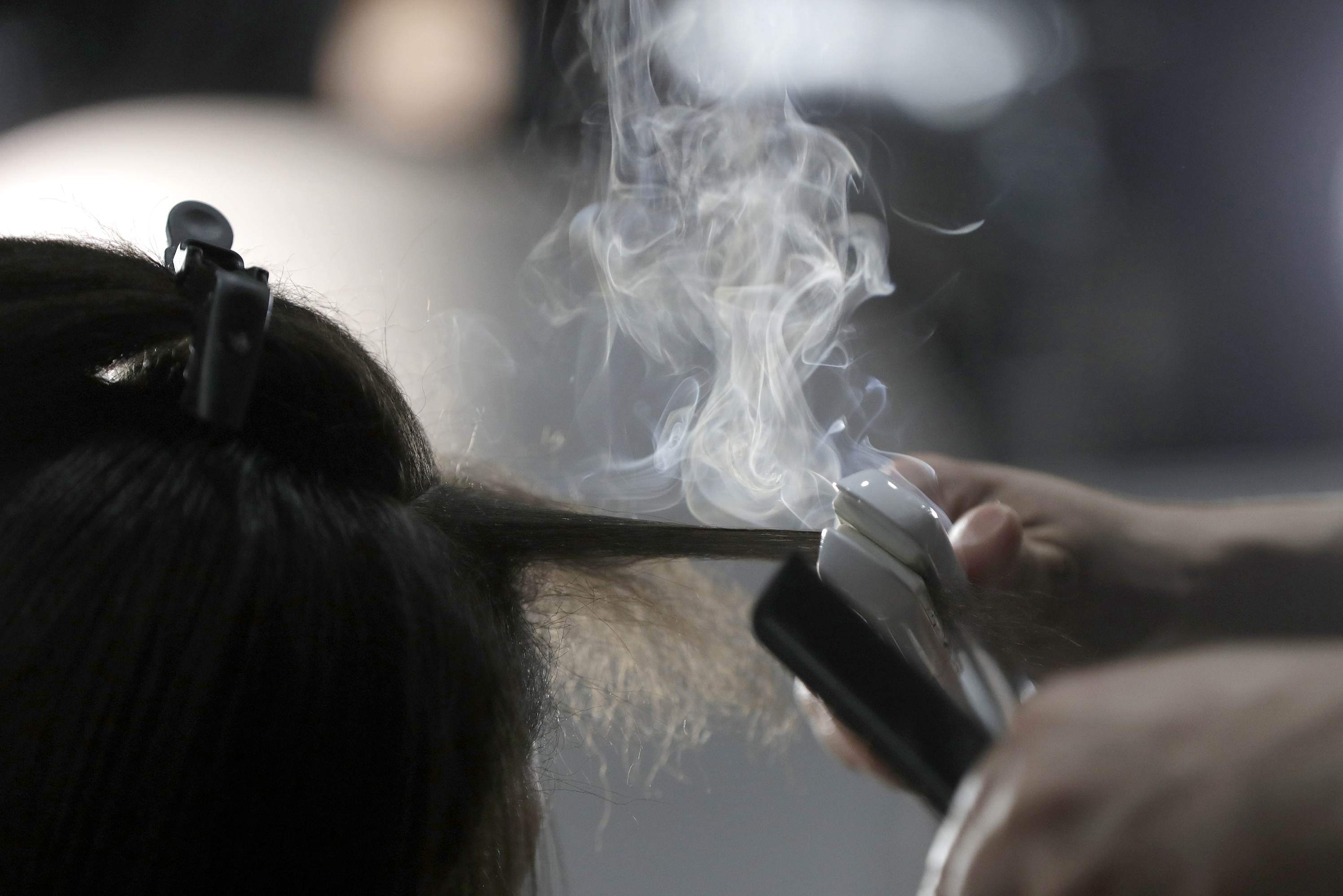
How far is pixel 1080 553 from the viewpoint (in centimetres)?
61

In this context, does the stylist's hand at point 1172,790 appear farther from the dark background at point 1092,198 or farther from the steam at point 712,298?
the dark background at point 1092,198

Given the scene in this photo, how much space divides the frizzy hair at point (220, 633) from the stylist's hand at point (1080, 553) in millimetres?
341

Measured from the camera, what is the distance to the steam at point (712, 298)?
0.73m

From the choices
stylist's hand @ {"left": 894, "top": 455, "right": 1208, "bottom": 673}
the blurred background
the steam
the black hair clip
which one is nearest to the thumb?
stylist's hand @ {"left": 894, "top": 455, "right": 1208, "bottom": 673}

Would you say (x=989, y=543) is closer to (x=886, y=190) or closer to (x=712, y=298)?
(x=712, y=298)

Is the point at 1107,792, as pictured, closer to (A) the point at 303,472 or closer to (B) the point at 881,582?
(B) the point at 881,582

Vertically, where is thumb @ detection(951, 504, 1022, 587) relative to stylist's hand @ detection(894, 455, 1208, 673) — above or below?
above

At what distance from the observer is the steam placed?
0.73m

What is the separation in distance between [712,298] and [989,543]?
0.39 m

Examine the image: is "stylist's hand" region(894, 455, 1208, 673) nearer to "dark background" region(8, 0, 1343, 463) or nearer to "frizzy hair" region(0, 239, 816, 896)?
"frizzy hair" region(0, 239, 816, 896)

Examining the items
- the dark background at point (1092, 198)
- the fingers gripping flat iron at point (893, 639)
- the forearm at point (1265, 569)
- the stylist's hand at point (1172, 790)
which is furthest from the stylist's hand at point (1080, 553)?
the dark background at point (1092, 198)

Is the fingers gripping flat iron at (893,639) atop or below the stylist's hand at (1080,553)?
atop

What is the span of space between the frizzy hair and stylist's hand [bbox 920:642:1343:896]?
0.21 metres

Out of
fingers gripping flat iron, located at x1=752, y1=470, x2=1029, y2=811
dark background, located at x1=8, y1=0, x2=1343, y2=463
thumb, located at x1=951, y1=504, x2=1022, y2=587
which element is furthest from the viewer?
dark background, located at x1=8, y1=0, x2=1343, y2=463
